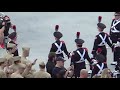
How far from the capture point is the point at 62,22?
700 inches

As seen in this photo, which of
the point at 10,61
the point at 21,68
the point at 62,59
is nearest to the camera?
the point at 21,68

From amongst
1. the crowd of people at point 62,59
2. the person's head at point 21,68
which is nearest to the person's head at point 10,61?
the crowd of people at point 62,59

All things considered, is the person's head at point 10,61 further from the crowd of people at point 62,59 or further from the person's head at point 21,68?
the person's head at point 21,68

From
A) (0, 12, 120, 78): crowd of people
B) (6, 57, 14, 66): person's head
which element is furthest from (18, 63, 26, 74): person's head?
(6, 57, 14, 66): person's head

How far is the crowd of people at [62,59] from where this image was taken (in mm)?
10383

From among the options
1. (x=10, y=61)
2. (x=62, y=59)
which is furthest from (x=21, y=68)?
(x=62, y=59)

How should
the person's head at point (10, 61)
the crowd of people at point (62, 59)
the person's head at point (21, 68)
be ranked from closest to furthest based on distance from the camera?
the person's head at point (21, 68) → the crowd of people at point (62, 59) → the person's head at point (10, 61)

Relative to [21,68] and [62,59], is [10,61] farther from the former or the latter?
[62,59]

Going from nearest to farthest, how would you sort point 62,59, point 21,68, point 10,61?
point 21,68, point 10,61, point 62,59

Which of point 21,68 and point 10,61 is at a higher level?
point 10,61

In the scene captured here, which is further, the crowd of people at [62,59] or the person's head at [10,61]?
the person's head at [10,61]

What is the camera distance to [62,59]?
38.0 ft
